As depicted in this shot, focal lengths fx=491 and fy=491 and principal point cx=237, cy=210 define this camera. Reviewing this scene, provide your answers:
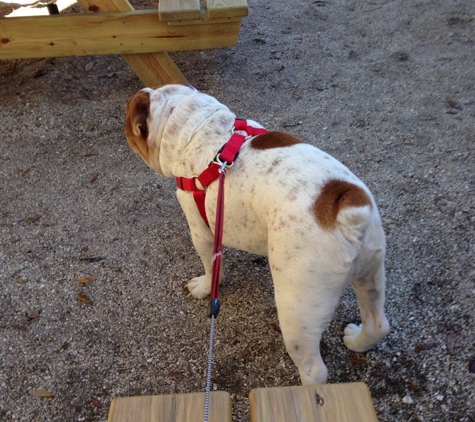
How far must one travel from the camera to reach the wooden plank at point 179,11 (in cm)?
403

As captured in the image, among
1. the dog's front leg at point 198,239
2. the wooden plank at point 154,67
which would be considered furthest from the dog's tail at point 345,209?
the wooden plank at point 154,67

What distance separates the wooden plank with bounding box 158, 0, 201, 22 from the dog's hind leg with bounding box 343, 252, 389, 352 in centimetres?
277

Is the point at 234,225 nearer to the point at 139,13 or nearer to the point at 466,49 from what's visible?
the point at 139,13

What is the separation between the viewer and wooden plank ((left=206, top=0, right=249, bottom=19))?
13.2 ft

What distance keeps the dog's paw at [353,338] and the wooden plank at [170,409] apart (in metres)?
1.25

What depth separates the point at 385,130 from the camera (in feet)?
13.8

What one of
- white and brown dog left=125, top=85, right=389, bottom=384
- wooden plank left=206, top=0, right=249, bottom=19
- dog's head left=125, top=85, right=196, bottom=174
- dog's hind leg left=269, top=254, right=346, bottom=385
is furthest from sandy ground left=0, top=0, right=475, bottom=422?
dog's head left=125, top=85, right=196, bottom=174

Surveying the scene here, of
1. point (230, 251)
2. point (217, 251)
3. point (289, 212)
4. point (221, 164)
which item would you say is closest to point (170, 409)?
point (217, 251)

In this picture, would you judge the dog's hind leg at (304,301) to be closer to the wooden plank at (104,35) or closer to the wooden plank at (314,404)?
the wooden plank at (314,404)

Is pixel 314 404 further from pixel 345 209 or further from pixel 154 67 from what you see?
pixel 154 67

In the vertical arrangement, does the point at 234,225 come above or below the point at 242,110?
above

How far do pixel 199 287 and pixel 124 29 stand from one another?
2492 mm

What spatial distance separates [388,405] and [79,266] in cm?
212

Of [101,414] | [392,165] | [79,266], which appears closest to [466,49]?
[392,165]
